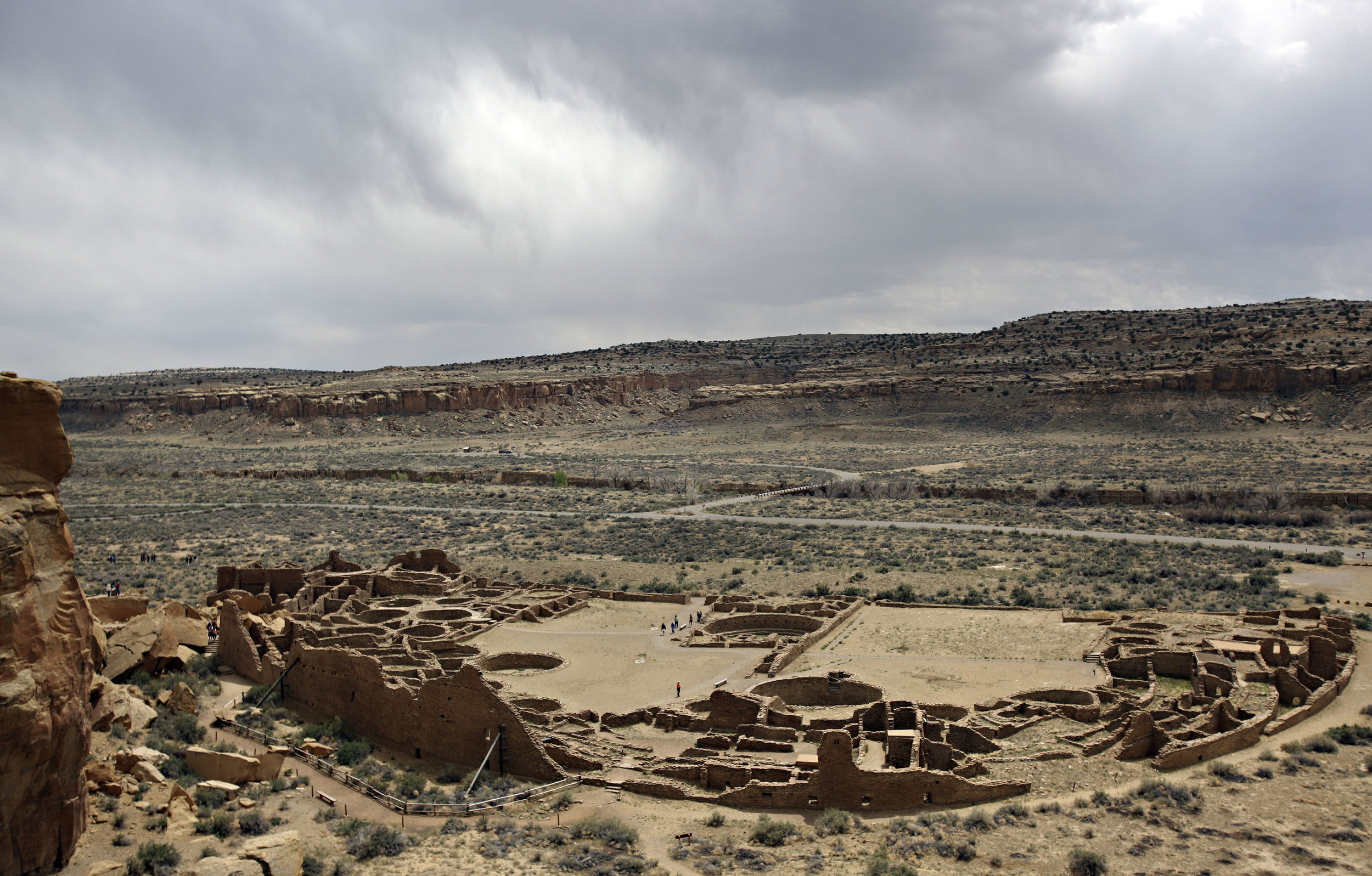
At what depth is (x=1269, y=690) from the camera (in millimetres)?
23812

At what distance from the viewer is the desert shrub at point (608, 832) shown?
17.5m

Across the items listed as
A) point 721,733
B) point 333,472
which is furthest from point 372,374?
point 721,733

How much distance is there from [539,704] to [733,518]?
115 ft

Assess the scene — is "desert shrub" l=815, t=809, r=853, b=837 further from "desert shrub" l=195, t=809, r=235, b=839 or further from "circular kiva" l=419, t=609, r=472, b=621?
"circular kiva" l=419, t=609, r=472, b=621

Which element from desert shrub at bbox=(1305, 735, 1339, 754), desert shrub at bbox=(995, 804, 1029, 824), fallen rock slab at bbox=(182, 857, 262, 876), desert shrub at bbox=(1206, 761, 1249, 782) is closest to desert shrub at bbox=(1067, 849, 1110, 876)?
desert shrub at bbox=(995, 804, 1029, 824)

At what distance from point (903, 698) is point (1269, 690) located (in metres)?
8.89

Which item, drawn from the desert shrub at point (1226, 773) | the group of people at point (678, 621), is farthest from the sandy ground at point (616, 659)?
the desert shrub at point (1226, 773)

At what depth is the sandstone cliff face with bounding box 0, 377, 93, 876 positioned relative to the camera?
12797mm

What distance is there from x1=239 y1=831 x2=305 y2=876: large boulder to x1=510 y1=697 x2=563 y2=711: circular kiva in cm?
931

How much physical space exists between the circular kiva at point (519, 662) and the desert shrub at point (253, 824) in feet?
41.5

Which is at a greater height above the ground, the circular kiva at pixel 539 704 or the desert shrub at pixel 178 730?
the desert shrub at pixel 178 730

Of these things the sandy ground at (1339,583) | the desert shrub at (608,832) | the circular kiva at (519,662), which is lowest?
the circular kiva at (519,662)

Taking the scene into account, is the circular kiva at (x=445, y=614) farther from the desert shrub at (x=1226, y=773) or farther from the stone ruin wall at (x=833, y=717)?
the desert shrub at (x=1226, y=773)

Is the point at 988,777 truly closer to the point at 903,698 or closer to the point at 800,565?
the point at 903,698
